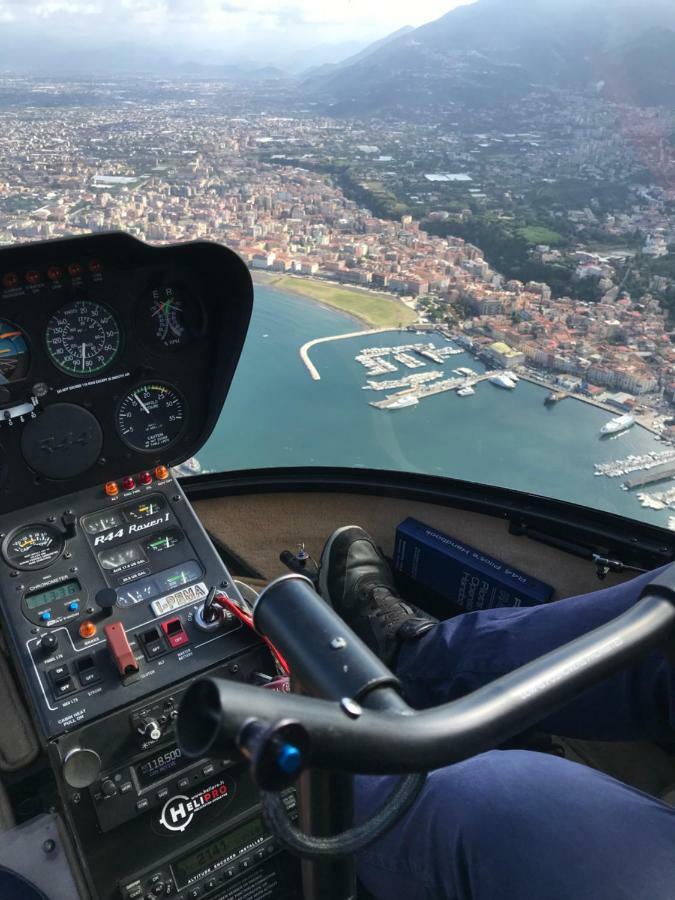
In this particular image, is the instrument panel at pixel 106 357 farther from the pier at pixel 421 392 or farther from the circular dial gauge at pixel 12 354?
the pier at pixel 421 392

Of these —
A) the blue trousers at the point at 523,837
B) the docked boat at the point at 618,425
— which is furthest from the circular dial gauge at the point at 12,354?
the docked boat at the point at 618,425

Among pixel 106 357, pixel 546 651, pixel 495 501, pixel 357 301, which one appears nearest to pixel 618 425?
pixel 495 501

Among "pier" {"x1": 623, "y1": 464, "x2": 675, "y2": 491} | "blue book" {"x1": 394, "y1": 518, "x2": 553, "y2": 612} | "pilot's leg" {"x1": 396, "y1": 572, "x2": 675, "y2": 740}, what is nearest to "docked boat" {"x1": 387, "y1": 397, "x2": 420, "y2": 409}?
"blue book" {"x1": 394, "y1": 518, "x2": 553, "y2": 612}

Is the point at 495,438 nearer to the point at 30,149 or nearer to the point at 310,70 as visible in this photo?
the point at 30,149

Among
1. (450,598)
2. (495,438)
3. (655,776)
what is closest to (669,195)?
(495,438)

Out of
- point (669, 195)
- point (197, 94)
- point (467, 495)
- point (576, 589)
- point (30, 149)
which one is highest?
point (197, 94)

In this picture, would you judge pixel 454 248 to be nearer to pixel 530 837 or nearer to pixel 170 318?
pixel 170 318

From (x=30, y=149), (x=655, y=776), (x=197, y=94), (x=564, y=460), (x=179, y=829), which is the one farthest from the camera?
(x=197, y=94)
